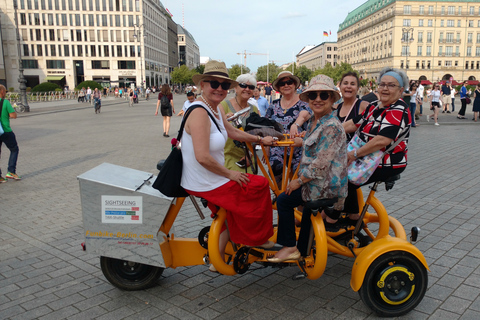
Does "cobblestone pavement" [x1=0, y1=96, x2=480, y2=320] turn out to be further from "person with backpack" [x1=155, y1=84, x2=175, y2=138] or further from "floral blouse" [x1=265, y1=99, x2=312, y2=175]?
"person with backpack" [x1=155, y1=84, x2=175, y2=138]

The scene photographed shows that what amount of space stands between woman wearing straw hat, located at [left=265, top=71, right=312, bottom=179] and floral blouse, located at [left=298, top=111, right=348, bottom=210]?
1.18 meters

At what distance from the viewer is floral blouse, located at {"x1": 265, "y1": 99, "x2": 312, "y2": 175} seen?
14.3 ft

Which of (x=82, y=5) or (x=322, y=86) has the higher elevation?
(x=82, y=5)

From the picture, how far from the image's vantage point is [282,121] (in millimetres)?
4793

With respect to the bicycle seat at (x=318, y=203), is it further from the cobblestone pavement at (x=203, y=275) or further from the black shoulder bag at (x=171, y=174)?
the black shoulder bag at (x=171, y=174)

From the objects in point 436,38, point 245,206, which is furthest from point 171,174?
point 436,38

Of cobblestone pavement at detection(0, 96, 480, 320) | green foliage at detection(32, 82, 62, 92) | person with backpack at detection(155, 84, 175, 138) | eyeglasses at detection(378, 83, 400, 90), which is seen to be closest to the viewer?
cobblestone pavement at detection(0, 96, 480, 320)

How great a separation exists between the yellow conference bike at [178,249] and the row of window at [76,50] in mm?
90993

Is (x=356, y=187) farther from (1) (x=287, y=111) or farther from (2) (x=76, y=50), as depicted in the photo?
(2) (x=76, y=50)

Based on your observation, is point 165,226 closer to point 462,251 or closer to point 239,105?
point 239,105

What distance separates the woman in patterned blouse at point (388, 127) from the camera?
3.28 metres

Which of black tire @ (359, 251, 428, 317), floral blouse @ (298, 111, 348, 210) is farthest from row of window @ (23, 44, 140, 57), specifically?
black tire @ (359, 251, 428, 317)

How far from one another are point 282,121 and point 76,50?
307ft

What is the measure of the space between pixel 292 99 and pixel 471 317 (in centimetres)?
291
